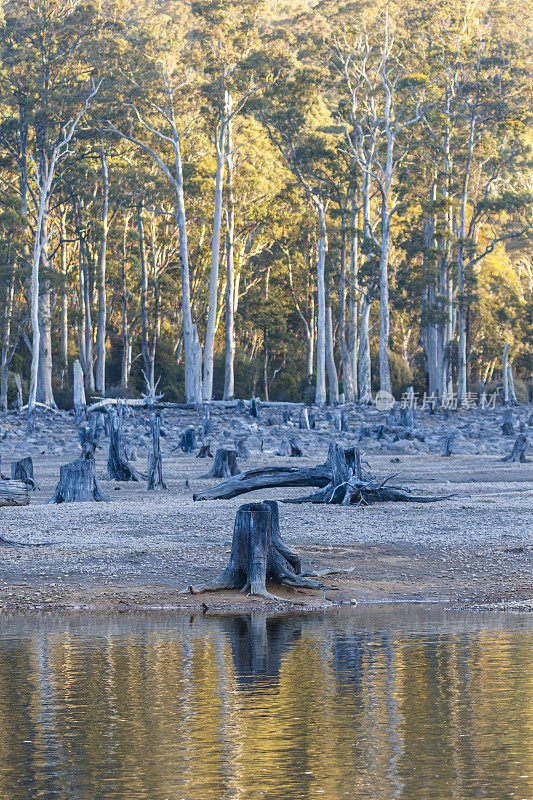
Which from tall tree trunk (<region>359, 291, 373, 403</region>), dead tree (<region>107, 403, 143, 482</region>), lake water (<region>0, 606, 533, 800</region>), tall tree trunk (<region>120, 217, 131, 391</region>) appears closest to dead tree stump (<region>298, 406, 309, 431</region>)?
tall tree trunk (<region>359, 291, 373, 403</region>)

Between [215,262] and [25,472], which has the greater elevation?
[215,262]

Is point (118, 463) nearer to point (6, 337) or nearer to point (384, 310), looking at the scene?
point (6, 337)

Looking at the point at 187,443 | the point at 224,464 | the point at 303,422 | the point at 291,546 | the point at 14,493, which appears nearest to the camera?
the point at 291,546

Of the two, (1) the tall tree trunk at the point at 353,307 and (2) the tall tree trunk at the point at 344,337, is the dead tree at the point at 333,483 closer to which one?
(2) the tall tree trunk at the point at 344,337

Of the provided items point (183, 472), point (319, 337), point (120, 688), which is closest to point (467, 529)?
point (120, 688)

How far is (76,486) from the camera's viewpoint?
1658 centimetres

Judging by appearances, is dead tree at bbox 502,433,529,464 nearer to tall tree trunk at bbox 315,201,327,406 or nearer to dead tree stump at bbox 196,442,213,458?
dead tree stump at bbox 196,442,213,458

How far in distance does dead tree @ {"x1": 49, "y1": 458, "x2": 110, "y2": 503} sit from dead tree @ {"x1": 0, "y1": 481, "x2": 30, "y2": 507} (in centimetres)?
115

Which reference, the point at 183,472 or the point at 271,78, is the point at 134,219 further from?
the point at 183,472

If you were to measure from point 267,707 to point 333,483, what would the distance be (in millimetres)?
9754

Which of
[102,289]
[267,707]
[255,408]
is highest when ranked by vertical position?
[102,289]

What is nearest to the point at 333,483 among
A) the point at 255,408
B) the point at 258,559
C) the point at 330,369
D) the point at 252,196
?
the point at 258,559

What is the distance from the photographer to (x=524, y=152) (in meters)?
65.5

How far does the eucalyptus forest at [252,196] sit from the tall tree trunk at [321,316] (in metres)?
0.10
